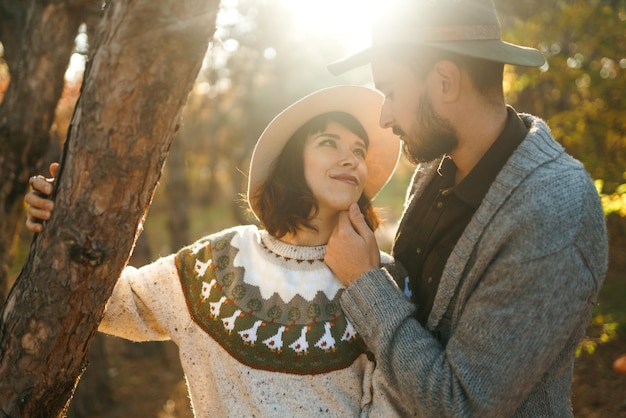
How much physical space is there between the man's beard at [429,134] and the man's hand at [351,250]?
0.42 meters

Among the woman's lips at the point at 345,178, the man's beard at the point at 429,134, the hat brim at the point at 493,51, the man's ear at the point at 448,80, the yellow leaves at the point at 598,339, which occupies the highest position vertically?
the hat brim at the point at 493,51

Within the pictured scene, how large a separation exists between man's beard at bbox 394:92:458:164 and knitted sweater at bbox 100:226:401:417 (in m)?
0.66

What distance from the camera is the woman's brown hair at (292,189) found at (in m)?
2.59

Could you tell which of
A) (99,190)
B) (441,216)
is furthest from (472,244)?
(99,190)

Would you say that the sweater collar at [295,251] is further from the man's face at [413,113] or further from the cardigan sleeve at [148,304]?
the man's face at [413,113]

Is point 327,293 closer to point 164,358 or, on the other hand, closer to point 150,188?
point 150,188

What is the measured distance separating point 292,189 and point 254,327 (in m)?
0.73

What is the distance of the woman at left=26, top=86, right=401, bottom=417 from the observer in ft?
7.39

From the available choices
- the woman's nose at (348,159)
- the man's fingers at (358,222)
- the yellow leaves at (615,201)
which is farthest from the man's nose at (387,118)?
the yellow leaves at (615,201)

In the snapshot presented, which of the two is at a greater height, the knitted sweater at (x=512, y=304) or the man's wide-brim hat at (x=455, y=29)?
the man's wide-brim hat at (x=455, y=29)

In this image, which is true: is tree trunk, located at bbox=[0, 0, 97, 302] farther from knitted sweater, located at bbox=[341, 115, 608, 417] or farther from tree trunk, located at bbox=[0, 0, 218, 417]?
knitted sweater, located at bbox=[341, 115, 608, 417]

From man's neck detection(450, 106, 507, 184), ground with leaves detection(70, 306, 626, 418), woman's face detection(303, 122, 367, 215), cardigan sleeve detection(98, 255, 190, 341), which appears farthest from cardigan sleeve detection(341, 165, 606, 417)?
ground with leaves detection(70, 306, 626, 418)

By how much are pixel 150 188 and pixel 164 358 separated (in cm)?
580

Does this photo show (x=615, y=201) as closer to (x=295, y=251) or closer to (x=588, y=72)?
(x=588, y=72)
